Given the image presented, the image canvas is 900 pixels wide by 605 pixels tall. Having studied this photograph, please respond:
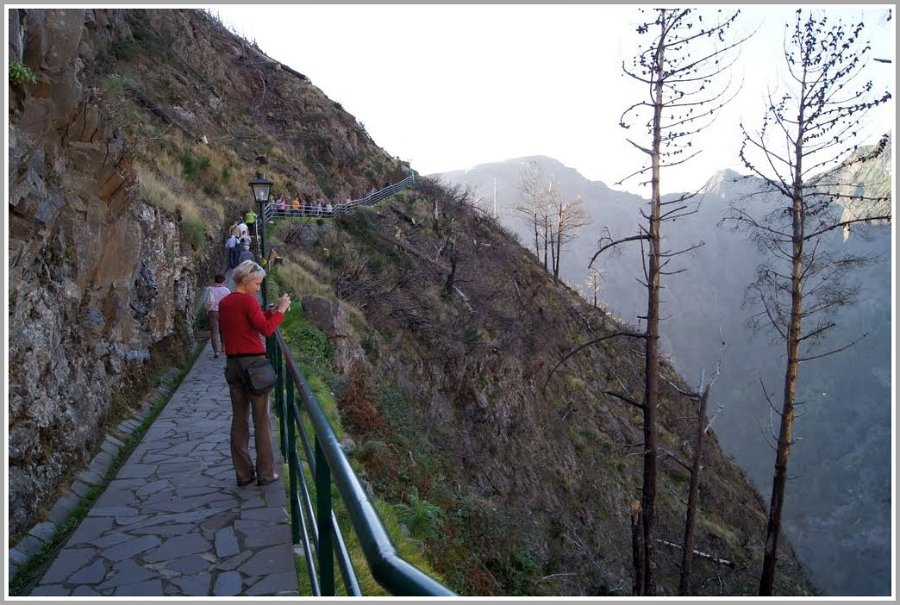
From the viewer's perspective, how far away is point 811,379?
95.2 m

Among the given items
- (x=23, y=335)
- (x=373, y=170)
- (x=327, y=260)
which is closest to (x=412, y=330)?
(x=327, y=260)

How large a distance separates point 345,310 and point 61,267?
10131mm

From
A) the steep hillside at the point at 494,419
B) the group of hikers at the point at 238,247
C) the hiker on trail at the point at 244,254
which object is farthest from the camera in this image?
the group of hikers at the point at 238,247

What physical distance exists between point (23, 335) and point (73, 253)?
5.05ft

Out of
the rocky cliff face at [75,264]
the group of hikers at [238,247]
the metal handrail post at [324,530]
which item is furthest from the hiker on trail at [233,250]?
the metal handrail post at [324,530]

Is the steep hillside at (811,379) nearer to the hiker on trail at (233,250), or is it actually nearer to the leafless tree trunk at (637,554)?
the leafless tree trunk at (637,554)

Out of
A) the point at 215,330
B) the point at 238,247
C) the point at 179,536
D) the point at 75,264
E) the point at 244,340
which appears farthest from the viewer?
the point at 238,247

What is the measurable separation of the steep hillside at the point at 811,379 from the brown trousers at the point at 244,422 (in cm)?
829

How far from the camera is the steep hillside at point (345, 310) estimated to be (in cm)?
544

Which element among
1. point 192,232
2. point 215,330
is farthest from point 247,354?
point 192,232

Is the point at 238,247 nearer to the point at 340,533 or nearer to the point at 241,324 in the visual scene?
the point at 241,324

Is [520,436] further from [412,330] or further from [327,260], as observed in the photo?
[327,260]

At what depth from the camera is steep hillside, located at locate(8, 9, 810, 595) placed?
5.44 m

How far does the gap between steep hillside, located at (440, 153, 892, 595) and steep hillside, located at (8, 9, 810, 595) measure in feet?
17.0
